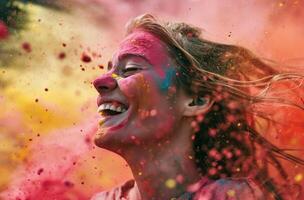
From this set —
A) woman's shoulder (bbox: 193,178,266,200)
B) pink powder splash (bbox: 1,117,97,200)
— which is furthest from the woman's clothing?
pink powder splash (bbox: 1,117,97,200)

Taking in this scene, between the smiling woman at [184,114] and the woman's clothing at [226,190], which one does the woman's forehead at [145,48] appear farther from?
the woman's clothing at [226,190]

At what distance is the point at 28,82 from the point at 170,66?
8.13 feet

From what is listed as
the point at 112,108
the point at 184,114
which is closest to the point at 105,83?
the point at 112,108

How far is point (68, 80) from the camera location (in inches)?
272

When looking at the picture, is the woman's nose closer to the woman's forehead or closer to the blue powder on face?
the woman's forehead

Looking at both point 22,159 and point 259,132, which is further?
point 22,159

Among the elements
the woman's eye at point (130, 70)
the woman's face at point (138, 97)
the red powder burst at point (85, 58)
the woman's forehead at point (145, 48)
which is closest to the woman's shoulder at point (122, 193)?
the woman's face at point (138, 97)

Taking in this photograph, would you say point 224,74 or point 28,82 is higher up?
point 28,82

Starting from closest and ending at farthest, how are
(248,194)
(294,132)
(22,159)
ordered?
(248,194) → (294,132) → (22,159)

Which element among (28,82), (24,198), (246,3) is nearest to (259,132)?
(246,3)

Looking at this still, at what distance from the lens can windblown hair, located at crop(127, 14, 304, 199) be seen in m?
4.72

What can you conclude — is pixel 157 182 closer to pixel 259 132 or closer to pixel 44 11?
pixel 259 132

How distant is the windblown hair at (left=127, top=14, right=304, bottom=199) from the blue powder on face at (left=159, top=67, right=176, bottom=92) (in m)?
0.06

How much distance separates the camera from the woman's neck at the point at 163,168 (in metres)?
4.47
